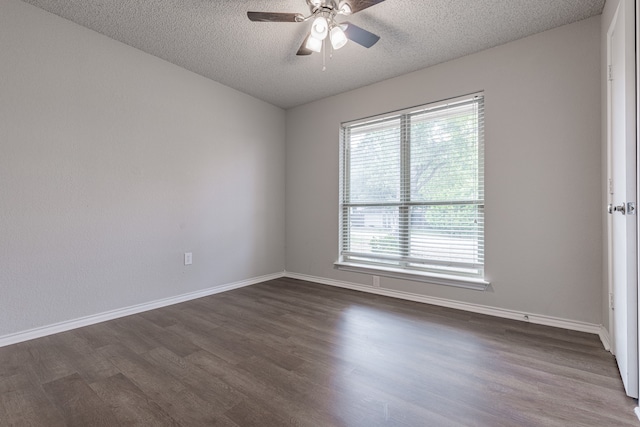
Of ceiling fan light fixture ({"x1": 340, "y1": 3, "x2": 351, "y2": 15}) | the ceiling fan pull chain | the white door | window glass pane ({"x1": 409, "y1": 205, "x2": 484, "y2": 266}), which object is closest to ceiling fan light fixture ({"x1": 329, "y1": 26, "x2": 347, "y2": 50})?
ceiling fan light fixture ({"x1": 340, "y1": 3, "x2": 351, "y2": 15})

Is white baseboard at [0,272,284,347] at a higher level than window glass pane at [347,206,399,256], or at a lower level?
lower

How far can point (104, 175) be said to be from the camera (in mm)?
2629

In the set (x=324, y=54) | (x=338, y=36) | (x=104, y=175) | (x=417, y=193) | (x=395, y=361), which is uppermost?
(x=324, y=54)

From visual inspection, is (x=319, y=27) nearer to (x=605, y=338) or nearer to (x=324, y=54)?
(x=324, y=54)

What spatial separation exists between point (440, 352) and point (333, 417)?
1.01 metres

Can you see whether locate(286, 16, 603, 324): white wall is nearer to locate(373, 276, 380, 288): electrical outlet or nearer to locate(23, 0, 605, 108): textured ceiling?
locate(23, 0, 605, 108): textured ceiling

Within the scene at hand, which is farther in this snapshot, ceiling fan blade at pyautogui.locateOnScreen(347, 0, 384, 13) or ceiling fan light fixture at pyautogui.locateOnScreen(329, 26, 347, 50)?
ceiling fan light fixture at pyautogui.locateOnScreen(329, 26, 347, 50)

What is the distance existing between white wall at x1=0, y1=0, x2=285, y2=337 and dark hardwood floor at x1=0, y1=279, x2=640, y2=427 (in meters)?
0.45

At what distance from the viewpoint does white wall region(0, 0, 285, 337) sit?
7.21 ft

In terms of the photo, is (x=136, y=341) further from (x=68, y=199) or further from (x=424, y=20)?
(x=424, y=20)

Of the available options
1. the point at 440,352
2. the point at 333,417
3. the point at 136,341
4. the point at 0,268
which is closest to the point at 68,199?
the point at 0,268

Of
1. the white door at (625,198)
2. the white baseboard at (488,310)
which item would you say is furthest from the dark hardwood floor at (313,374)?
the white door at (625,198)

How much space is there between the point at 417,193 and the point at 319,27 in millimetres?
1999

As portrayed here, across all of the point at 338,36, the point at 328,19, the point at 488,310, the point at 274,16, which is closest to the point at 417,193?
the point at 488,310
